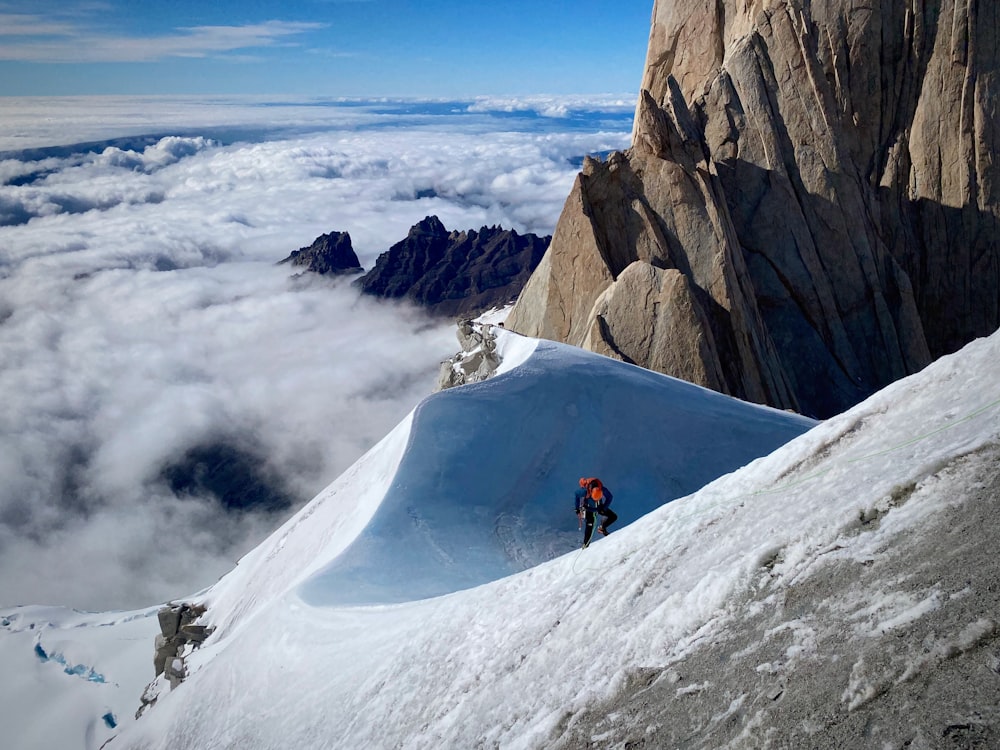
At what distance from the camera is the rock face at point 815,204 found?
3080 centimetres

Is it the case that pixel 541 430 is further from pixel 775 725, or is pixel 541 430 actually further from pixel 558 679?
pixel 775 725

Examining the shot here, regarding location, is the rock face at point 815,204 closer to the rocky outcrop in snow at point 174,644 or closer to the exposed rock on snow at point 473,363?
the exposed rock on snow at point 473,363

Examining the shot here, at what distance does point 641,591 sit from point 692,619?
108cm

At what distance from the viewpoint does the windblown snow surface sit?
6.32 metres

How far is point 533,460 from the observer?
57.8 feet

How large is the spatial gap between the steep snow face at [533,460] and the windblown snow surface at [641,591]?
59 millimetres

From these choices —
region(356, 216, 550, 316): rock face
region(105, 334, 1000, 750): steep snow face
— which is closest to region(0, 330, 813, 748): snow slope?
region(105, 334, 1000, 750): steep snow face

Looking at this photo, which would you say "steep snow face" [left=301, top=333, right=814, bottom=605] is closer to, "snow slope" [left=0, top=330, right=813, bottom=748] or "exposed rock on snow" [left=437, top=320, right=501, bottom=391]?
"snow slope" [left=0, top=330, right=813, bottom=748]

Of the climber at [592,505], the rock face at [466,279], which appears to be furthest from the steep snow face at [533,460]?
the rock face at [466,279]

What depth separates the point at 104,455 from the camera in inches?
5610

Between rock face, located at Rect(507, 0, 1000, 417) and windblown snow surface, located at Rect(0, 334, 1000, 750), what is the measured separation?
485 inches

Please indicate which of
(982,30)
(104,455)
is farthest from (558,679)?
(104,455)

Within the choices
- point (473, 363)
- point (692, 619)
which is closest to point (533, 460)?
point (473, 363)

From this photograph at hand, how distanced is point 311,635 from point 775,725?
8.36m
